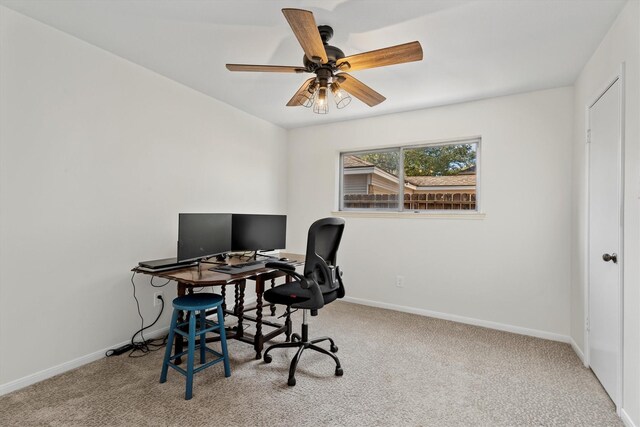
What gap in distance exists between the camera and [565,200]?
2.96 metres

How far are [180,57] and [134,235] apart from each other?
1.56 metres

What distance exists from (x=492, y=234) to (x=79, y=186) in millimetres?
3801

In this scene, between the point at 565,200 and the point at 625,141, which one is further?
the point at 565,200

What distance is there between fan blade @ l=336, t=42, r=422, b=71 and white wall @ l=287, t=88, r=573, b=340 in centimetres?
196

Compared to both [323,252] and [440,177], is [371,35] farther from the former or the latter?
[440,177]

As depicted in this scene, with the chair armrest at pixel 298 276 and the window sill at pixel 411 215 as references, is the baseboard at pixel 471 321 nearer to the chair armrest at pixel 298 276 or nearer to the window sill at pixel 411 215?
the window sill at pixel 411 215

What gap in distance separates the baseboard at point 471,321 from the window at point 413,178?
A: 1205 mm

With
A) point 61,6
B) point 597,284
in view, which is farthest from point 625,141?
point 61,6

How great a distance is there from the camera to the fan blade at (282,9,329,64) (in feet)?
4.79

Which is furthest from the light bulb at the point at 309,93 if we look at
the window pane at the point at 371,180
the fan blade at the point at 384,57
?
the window pane at the point at 371,180

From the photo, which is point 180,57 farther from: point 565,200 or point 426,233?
point 565,200

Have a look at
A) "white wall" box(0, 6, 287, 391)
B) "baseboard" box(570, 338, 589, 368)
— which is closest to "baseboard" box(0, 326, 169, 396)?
"white wall" box(0, 6, 287, 391)

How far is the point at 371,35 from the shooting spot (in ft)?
7.14

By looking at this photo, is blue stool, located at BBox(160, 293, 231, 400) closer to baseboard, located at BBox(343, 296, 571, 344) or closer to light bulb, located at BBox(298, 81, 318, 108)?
light bulb, located at BBox(298, 81, 318, 108)
